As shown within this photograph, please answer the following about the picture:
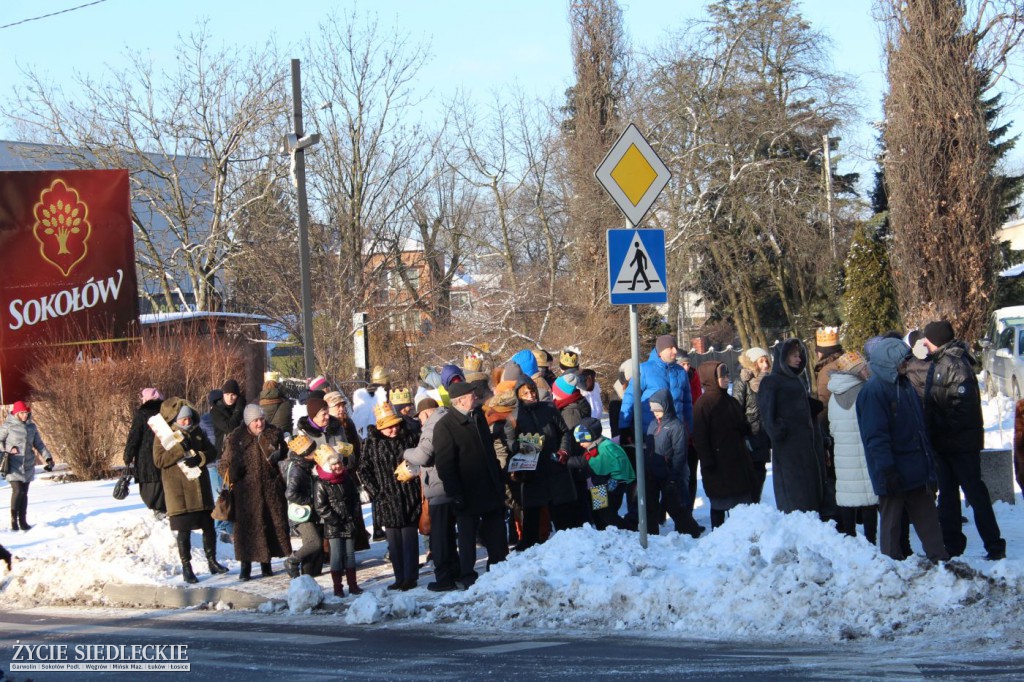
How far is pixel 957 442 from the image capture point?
30.4 feet

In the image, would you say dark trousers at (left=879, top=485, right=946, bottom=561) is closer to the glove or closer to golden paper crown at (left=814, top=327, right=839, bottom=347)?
the glove

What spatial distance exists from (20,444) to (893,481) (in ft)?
35.2

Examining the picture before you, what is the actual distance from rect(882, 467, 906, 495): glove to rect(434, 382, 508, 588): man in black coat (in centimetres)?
315

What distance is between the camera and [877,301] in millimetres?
32500

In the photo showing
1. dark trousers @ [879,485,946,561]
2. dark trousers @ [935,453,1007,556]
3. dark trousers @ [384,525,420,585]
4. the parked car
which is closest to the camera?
dark trousers @ [879,485,946,561]

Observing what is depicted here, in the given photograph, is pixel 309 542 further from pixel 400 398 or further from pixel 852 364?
pixel 852 364

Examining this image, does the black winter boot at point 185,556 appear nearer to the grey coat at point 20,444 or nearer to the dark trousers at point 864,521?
the grey coat at point 20,444

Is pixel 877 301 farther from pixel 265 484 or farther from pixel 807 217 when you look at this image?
→ pixel 265 484

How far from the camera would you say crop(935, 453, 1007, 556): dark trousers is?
9.13 meters

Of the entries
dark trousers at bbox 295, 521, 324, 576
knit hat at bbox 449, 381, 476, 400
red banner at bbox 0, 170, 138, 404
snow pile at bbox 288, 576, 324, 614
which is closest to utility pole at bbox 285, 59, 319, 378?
red banner at bbox 0, 170, 138, 404

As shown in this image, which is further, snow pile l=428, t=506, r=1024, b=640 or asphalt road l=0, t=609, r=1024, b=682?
snow pile l=428, t=506, r=1024, b=640

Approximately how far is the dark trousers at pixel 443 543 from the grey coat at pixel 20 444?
21.7 ft

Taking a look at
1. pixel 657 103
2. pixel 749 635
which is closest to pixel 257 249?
pixel 657 103

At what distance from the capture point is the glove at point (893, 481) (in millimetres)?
8281
